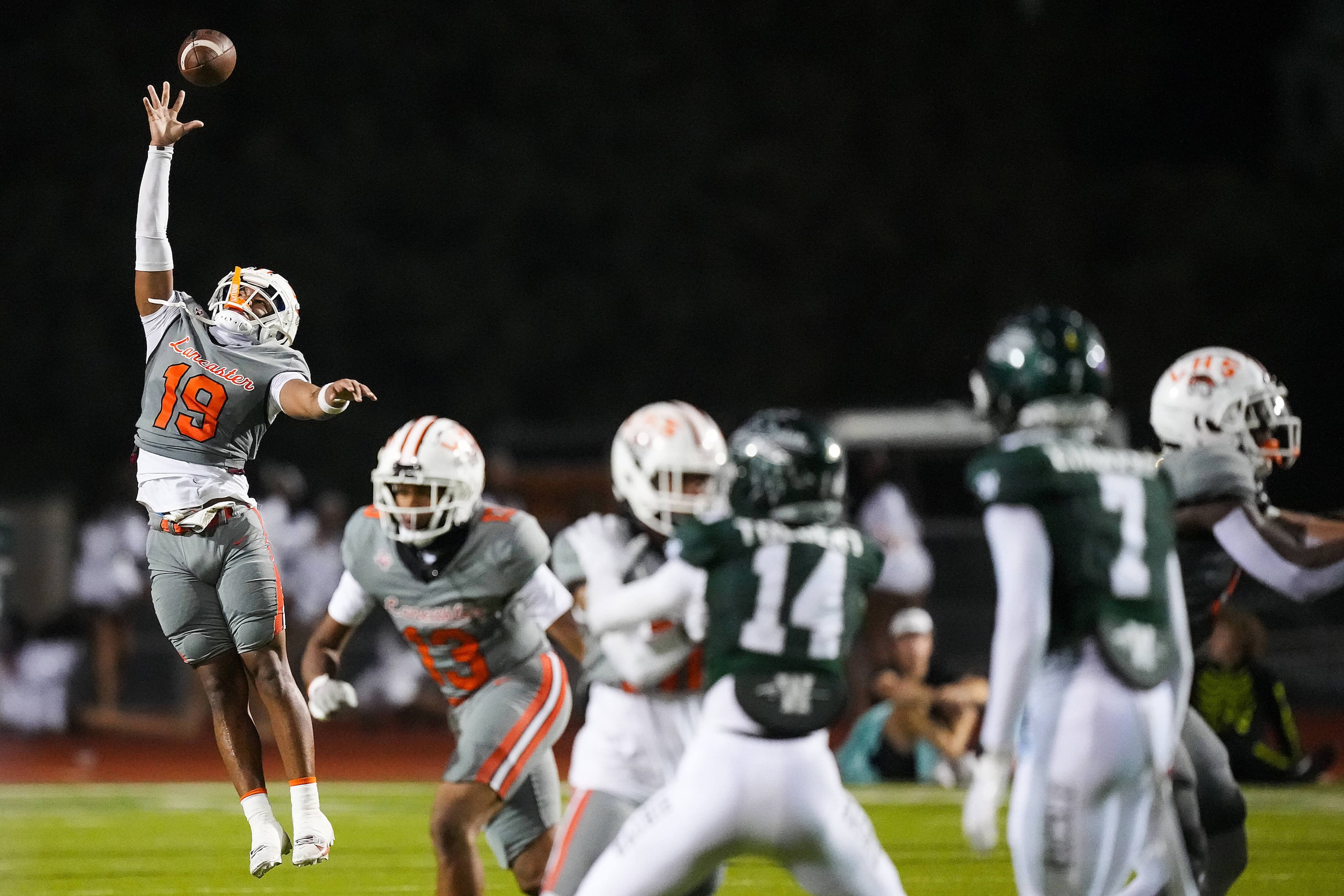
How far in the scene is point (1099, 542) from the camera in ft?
12.9

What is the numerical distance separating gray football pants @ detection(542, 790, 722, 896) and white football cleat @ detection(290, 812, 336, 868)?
1584 millimetres

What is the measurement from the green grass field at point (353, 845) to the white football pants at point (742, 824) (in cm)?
309

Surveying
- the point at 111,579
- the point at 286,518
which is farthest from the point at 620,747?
the point at 111,579

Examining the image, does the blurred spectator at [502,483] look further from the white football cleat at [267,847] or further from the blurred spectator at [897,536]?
the white football cleat at [267,847]

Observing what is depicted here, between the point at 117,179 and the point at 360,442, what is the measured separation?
4.05 m

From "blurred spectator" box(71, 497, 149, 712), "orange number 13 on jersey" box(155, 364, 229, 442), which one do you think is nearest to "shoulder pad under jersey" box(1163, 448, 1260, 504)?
"orange number 13 on jersey" box(155, 364, 229, 442)

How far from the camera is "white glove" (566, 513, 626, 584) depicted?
4.41m

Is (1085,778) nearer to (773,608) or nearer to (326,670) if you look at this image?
→ (773,608)

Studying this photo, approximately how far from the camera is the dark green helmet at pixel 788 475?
4031 mm

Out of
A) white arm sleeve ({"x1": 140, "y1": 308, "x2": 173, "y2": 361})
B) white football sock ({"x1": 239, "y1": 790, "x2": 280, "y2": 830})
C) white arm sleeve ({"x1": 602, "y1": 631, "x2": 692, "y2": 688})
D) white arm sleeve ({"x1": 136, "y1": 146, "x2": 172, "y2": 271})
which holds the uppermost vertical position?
white arm sleeve ({"x1": 136, "y1": 146, "x2": 172, "y2": 271})

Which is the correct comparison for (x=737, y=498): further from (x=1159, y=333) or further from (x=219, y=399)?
(x=1159, y=333)

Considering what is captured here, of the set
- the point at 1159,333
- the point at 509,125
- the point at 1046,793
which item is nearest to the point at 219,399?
the point at 1046,793

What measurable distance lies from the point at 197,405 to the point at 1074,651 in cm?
332

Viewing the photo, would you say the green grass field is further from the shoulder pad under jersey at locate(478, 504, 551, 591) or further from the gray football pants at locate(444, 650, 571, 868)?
the shoulder pad under jersey at locate(478, 504, 551, 591)
